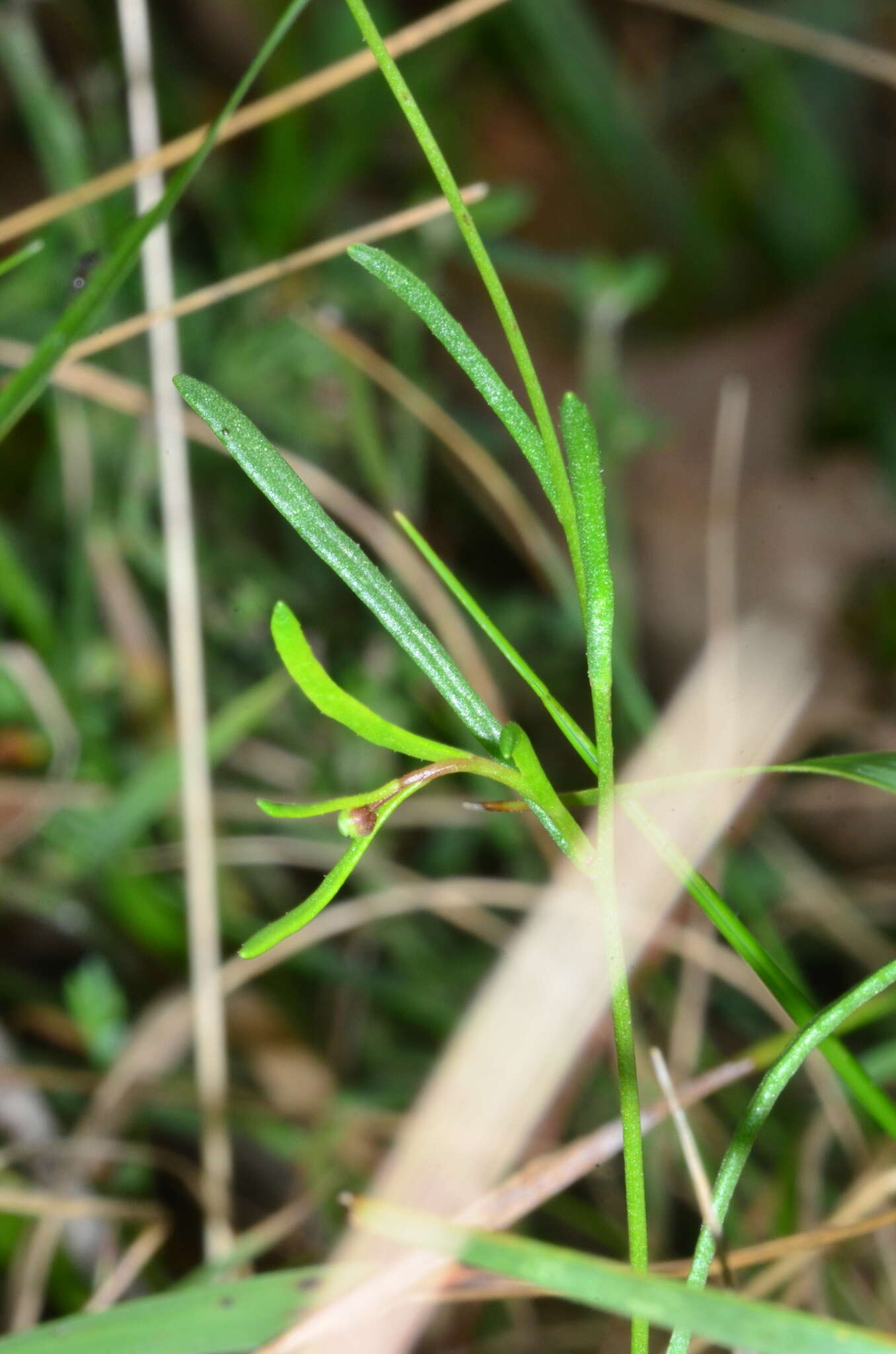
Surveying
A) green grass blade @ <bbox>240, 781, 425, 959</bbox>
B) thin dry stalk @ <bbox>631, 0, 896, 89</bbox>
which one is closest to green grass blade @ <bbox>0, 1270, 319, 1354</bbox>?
green grass blade @ <bbox>240, 781, 425, 959</bbox>

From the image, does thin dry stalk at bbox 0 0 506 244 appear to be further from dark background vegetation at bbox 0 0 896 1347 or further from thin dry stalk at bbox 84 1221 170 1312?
thin dry stalk at bbox 84 1221 170 1312

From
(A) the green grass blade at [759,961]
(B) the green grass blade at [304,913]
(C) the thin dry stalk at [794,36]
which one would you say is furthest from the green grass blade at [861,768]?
(C) the thin dry stalk at [794,36]

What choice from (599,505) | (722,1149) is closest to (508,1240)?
(599,505)

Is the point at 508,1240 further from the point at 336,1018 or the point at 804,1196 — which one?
the point at 336,1018

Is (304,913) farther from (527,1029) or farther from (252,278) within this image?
(527,1029)

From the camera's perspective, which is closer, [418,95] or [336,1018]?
[336,1018]

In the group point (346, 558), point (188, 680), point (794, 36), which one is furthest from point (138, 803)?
point (794, 36)

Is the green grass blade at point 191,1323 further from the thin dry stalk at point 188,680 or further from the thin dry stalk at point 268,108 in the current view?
the thin dry stalk at point 268,108
